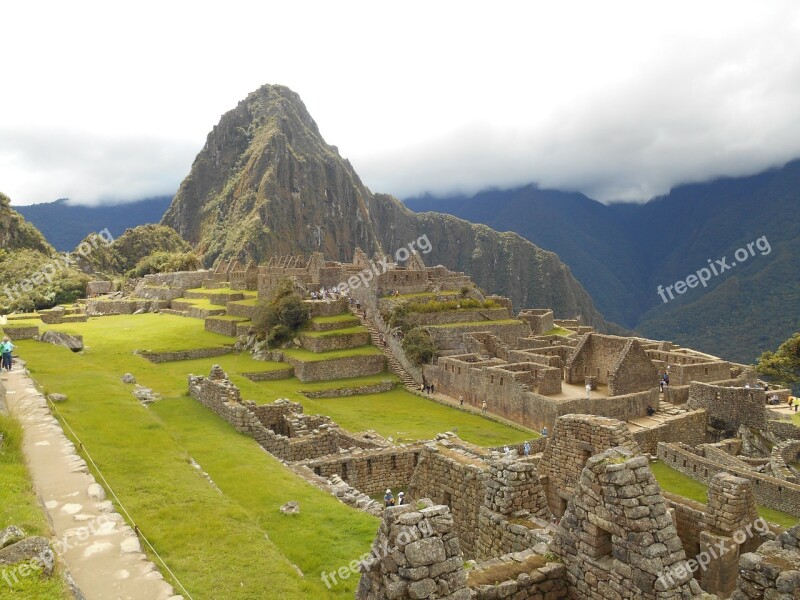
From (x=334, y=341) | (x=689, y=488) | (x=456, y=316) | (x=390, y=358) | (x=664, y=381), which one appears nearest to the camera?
(x=689, y=488)

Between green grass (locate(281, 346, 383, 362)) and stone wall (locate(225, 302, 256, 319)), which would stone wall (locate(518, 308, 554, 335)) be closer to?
green grass (locate(281, 346, 383, 362))

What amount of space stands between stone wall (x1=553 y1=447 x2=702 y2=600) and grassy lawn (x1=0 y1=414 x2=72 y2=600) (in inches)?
162

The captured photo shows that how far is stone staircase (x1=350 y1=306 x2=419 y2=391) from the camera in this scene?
29672 millimetres

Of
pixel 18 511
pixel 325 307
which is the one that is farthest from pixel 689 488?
pixel 325 307

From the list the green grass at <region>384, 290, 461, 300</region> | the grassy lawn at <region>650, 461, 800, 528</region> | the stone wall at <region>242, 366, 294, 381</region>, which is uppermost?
the green grass at <region>384, 290, 461, 300</region>

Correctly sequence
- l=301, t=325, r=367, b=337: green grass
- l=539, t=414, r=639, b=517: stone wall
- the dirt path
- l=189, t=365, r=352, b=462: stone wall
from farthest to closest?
l=301, t=325, r=367, b=337: green grass < l=189, t=365, r=352, b=462: stone wall < l=539, t=414, r=639, b=517: stone wall < the dirt path

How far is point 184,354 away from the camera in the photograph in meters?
29.9

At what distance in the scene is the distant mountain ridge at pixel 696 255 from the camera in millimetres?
64875

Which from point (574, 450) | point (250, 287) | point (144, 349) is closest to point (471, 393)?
point (144, 349)

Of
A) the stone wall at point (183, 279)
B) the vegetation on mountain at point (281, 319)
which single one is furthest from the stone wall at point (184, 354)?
the stone wall at point (183, 279)

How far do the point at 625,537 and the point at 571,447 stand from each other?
2.42 m

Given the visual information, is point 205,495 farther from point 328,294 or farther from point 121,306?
point 121,306

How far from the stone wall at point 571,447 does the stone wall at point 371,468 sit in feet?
16.8

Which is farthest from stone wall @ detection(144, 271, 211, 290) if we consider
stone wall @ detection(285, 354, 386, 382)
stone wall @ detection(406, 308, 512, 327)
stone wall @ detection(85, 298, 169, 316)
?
stone wall @ detection(406, 308, 512, 327)
